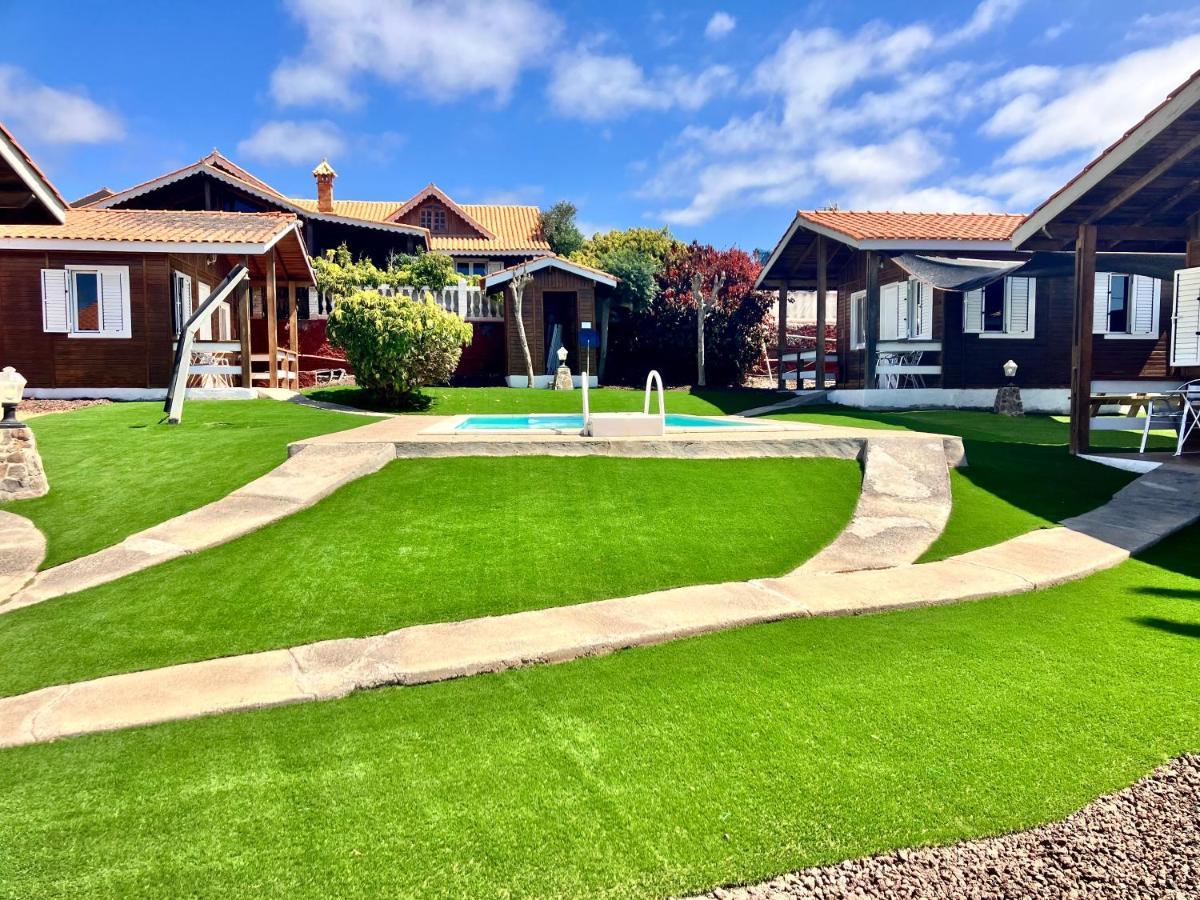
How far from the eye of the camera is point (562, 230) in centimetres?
3753

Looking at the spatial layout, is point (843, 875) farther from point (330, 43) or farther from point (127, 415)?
point (330, 43)

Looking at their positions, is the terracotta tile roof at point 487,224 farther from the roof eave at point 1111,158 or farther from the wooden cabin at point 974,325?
the roof eave at point 1111,158

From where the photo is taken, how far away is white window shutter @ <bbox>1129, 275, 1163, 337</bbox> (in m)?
17.1

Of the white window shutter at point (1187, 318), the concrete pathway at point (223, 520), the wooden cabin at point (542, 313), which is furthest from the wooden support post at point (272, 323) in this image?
the white window shutter at point (1187, 318)

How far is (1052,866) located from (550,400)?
49.9 ft

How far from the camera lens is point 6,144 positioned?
6895 millimetres

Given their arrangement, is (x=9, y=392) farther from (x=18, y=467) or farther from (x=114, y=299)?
(x=114, y=299)

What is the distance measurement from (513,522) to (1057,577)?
402 cm

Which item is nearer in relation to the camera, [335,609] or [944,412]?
[335,609]

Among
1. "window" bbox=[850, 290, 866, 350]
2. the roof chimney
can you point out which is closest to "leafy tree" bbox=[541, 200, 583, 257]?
the roof chimney

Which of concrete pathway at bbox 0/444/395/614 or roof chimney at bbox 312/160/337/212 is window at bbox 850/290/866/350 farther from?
roof chimney at bbox 312/160/337/212

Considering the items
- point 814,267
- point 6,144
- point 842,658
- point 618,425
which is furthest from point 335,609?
point 814,267

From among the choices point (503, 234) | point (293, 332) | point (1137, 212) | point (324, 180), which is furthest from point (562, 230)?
point (1137, 212)

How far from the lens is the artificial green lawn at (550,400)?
604 inches
